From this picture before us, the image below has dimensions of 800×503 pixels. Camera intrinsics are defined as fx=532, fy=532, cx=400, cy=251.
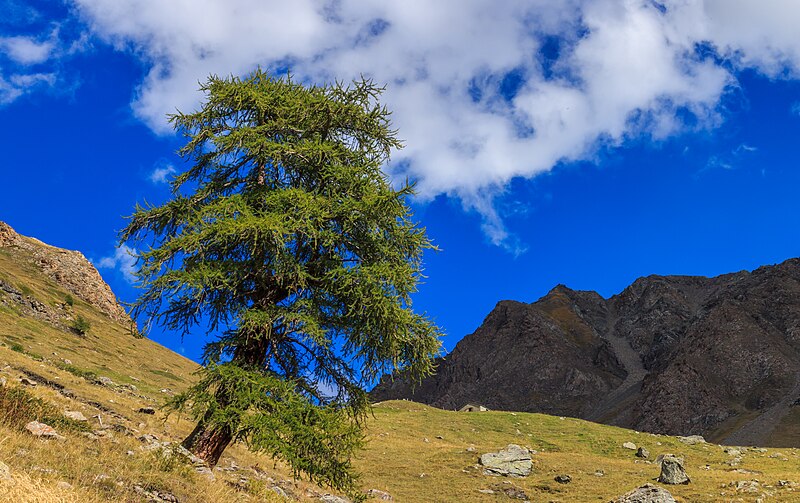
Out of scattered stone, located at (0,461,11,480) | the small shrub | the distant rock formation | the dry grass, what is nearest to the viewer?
scattered stone, located at (0,461,11,480)

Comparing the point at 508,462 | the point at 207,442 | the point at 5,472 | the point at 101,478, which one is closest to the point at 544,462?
the point at 508,462

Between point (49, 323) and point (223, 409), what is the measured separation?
59.3 metres

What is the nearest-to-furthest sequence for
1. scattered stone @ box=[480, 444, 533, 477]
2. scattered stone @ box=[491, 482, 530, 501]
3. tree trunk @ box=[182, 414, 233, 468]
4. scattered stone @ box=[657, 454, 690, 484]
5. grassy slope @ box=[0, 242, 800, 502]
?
1. grassy slope @ box=[0, 242, 800, 502]
2. tree trunk @ box=[182, 414, 233, 468]
3. scattered stone @ box=[491, 482, 530, 501]
4. scattered stone @ box=[657, 454, 690, 484]
5. scattered stone @ box=[480, 444, 533, 477]

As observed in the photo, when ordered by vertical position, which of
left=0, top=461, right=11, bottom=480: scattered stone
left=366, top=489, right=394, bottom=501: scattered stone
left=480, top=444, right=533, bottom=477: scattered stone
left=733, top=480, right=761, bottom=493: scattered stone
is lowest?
left=0, top=461, right=11, bottom=480: scattered stone

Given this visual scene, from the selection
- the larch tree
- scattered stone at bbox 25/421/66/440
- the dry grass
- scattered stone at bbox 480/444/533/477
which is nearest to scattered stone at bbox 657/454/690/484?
the dry grass

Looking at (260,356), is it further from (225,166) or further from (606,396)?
(606,396)

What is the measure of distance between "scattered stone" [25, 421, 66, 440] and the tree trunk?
2737 millimetres

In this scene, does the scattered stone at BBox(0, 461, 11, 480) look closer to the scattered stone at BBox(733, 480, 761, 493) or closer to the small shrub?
the scattered stone at BBox(733, 480, 761, 493)

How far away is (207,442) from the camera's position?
12.5 metres

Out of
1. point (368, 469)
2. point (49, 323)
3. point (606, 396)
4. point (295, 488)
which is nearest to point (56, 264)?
point (49, 323)

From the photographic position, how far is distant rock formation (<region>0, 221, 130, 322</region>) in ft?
286

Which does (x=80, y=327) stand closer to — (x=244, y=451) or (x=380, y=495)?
(x=244, y=451)

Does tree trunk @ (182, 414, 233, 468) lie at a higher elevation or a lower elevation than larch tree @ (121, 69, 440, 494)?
lower

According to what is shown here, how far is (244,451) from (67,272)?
3320 inches
